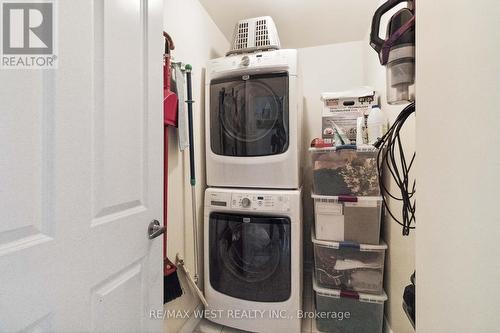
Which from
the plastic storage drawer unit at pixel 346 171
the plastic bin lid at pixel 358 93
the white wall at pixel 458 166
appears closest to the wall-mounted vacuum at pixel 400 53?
the white wall at pixel 458 166

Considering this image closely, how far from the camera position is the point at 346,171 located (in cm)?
146

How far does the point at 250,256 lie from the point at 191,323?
60cm

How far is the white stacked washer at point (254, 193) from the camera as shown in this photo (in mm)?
1461

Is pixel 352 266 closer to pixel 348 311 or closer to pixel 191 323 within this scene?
pixel 348 311

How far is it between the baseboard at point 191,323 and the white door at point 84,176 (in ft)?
2.41

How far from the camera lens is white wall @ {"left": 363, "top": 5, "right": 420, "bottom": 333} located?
1169 millimetres

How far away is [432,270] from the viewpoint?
516 millimetres

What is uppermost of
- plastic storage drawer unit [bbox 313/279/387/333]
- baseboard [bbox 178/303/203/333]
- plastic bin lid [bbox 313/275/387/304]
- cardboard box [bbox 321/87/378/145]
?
cardboard box [bbox 321/87/378/145]

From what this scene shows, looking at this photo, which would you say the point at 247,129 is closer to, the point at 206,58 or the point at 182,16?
the point at 206,58

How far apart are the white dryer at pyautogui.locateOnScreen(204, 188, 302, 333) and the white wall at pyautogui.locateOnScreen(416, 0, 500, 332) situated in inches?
36.1

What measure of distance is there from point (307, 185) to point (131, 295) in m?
1.77

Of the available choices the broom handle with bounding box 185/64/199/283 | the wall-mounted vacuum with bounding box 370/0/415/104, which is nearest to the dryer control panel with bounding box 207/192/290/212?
the broom handle with bounding box 185/64/199/283

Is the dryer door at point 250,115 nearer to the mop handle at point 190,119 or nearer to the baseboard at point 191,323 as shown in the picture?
the mop handle at point 190,119

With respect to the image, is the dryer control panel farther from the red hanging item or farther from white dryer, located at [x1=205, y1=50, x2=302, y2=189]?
the red hanging item
